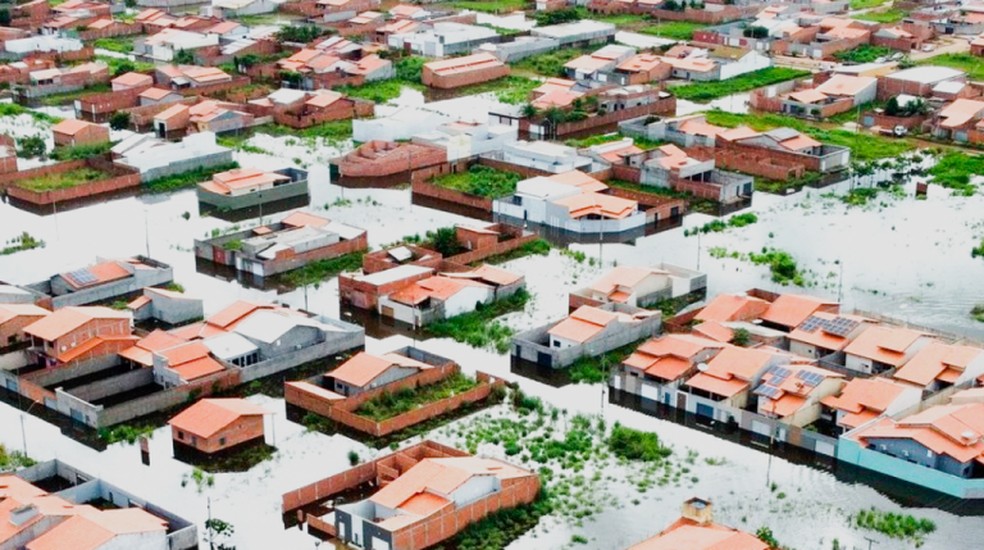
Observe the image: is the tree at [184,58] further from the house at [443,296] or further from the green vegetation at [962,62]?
the house at [443,296]

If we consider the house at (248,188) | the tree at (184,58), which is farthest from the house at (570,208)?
the tree at (184,58)

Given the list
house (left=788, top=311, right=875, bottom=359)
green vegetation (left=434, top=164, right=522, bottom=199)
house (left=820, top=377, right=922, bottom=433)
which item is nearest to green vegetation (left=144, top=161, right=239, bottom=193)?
green vegetation (left=434, top=164, right=522, bottom=199)

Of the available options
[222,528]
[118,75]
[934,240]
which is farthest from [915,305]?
[118,75]

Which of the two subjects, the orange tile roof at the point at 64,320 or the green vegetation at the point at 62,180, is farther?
the green vegetation at the point at 62,180

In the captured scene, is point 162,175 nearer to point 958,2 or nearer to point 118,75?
point 118,75

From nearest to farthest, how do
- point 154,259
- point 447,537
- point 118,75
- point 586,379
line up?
point 447,537 < point 586,379 < point 154,259 < point 118,75

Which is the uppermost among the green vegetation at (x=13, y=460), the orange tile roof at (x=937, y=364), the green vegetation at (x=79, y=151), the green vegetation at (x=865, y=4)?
the orange tile roof at (x=937, y=364)
